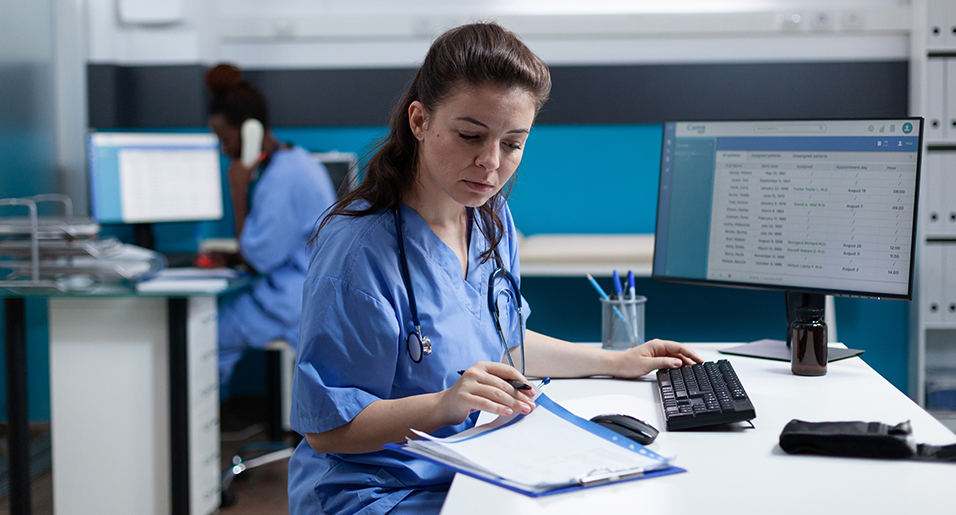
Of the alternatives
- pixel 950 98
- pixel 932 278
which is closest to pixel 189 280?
pixel 932 278

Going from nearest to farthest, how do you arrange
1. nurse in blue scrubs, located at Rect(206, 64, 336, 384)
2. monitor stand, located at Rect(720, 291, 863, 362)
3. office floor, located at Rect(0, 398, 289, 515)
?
monitor stand, located at Rect(720, 291, 863, 362) < office floor, located at Rect(0, 398, 289, 515) < nurse in blue scrubs, located at Rect(206, 64, 336, 384)

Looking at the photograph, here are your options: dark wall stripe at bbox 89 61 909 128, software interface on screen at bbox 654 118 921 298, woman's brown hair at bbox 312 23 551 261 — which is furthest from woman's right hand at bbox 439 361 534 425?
dark wall stripe at bbox 89 61 909 128

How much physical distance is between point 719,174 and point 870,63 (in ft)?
6.98

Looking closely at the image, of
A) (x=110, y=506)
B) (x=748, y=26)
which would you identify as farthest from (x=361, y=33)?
(x=110, y=506)

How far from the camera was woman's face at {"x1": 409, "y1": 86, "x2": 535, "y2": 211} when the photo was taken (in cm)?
101

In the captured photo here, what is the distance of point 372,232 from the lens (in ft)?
3.45

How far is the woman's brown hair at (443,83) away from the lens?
1.02m

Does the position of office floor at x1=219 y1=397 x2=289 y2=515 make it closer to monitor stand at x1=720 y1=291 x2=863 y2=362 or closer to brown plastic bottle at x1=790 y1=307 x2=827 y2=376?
monitor stand at x1=720 y1=291 x2=863 y2=362

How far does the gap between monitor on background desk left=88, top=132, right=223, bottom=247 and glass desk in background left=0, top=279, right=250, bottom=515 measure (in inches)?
29.2

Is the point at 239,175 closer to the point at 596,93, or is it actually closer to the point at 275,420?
the point at 275,420

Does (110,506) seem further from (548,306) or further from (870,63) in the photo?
(870,63)

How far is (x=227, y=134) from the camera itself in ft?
8.57

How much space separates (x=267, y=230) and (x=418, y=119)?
147cm

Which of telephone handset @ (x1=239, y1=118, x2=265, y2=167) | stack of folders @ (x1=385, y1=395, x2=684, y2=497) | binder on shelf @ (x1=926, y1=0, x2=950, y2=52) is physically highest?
binder on shelf @ (x1=926, y1=0, x2=950, y2=52)
